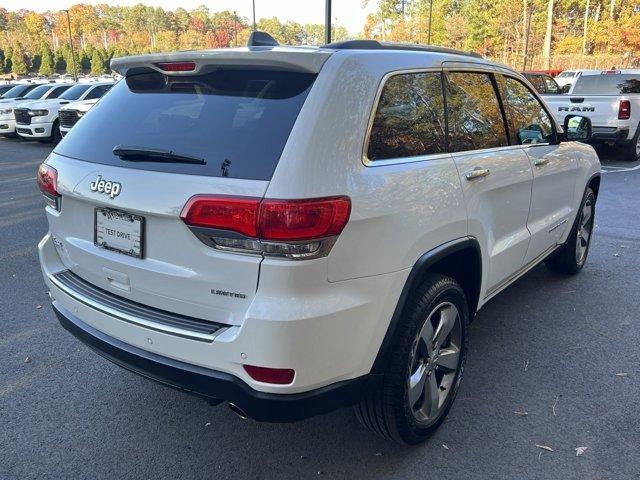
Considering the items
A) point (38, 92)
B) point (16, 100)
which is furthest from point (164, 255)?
point (38, 92)

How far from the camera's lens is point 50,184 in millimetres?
2754

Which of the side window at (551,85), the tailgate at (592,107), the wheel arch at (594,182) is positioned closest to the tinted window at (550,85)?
the side window at (551,85)

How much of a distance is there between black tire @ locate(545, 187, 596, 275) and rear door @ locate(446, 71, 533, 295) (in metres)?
1.35

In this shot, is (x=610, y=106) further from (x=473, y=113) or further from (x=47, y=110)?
(x=47, y=110)

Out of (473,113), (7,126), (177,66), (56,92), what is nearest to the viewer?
(177,66)

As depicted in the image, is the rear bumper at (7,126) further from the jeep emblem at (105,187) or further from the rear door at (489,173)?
the rear door at (489,173)

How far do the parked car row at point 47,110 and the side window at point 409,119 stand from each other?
14.2 meters

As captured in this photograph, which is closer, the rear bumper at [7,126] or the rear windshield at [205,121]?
the rear windshield at [205,121]

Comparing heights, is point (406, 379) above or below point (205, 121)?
below

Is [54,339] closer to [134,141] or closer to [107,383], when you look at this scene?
[107,383]

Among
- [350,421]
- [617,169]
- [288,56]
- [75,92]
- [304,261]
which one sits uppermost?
[288,56]

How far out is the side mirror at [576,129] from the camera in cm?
443

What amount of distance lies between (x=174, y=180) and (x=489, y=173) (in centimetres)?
170

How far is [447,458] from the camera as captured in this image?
271 centimetres
